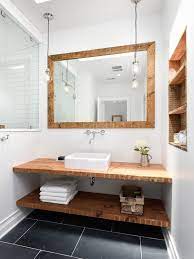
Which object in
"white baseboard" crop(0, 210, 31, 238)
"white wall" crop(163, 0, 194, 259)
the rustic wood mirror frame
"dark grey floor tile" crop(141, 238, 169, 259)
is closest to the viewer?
"white wall" crop(163, 0, 194, 259)

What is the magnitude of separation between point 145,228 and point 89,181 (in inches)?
33.1

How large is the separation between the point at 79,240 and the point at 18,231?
673mm

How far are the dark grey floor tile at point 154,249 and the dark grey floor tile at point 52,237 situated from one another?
647 mm

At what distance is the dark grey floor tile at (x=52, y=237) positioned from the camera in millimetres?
1492

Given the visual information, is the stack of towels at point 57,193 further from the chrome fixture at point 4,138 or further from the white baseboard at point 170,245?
the white baseboard at point 170,245

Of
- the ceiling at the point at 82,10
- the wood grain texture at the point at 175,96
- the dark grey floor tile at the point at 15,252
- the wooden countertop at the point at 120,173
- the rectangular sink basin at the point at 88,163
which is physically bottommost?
the dark grey floor tile at the point at 15,252

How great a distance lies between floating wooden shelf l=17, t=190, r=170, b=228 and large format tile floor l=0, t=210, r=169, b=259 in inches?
8.3

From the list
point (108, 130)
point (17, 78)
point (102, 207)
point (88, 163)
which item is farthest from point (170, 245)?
point (17, 78)

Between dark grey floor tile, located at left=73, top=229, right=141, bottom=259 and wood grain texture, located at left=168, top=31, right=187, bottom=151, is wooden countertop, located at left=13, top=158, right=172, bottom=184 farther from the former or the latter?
dark grey floor tile, located at left=73, top=229, right=141, bottom=259

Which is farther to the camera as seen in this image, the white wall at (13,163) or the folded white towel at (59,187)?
the folded white towel at (59,187)

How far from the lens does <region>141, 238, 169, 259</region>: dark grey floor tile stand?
1.40 m

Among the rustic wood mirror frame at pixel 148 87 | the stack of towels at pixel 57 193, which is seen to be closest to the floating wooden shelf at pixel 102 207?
the stack of towels at pixel 57 193

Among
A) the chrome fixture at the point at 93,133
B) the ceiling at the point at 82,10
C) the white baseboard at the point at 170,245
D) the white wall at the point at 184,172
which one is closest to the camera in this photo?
the white wall at the point at 184,172

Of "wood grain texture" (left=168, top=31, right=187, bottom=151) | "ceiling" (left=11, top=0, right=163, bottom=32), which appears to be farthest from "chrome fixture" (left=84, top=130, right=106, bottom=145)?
"ceiling" (left=11, top=0, right=163, bottom=32)
